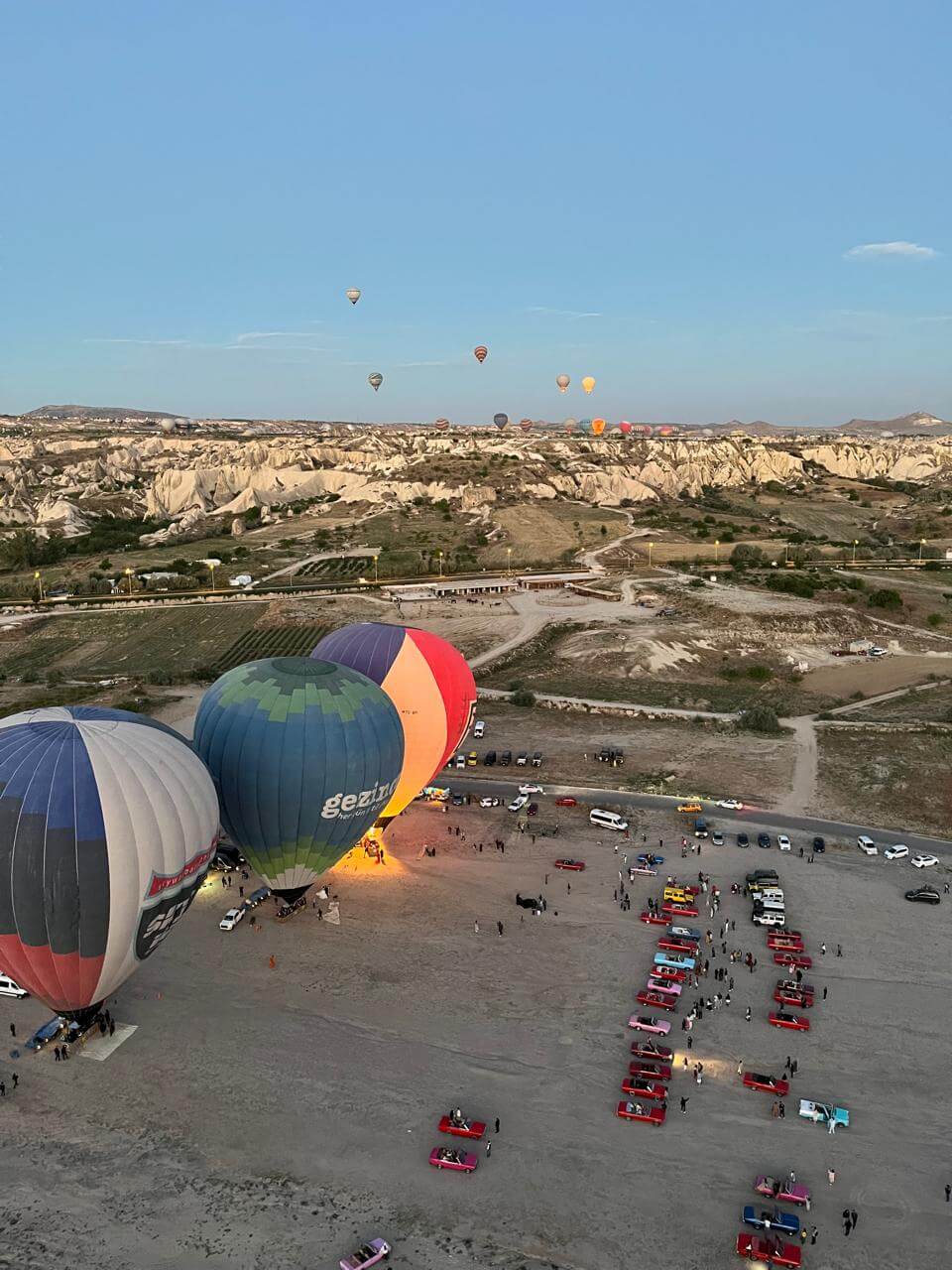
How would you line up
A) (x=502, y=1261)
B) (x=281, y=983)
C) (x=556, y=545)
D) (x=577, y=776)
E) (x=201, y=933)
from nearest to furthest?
1. (x=502, y=1261)
2. (x=281, y=983)
3. (x=201, y=933)
4. (x=577, y=776)
5. (x=556, y=545)

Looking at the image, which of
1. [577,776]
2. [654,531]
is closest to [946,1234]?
[577,776]

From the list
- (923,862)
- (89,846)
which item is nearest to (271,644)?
(923,862)

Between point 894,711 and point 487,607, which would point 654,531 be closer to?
point 487,607

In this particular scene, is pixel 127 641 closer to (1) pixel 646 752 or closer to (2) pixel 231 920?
(1) pixel 646 752

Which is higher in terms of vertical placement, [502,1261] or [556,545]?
[556,545]

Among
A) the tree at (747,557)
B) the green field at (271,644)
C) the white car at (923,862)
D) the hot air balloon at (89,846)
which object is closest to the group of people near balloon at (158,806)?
the hot air balloon at (89,846)

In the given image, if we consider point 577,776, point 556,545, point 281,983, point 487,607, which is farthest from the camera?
point 556,545

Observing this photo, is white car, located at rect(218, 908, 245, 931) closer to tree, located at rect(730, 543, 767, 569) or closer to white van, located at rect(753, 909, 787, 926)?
white van, located at rect(753, 909, 787, 926)
